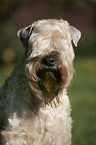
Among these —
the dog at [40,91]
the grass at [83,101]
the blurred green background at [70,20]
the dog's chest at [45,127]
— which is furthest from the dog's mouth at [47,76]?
the blurred green background at [70,20]

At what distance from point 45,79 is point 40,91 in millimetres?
200

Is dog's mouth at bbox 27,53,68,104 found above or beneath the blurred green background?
above

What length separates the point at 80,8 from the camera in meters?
17.2

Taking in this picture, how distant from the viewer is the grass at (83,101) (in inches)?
248

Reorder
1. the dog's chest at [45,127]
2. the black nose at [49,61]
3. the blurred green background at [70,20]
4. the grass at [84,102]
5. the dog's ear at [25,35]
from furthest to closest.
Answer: the blurred green background at [70,20], the grass at [84,102], the dog's ear at [25,35], the dog's chest at [45,127], the black nose at [49,61]

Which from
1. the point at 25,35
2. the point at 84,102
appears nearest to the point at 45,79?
the point at 25,35

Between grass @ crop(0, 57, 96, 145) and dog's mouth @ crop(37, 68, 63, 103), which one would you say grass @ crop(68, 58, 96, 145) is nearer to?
grass @ crop(0, 57, 96, 145)

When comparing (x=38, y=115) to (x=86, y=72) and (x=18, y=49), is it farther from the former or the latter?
(x=18, y=49)

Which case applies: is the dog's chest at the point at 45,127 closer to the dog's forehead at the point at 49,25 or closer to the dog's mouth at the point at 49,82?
the dog's mouth at the point at 49,82

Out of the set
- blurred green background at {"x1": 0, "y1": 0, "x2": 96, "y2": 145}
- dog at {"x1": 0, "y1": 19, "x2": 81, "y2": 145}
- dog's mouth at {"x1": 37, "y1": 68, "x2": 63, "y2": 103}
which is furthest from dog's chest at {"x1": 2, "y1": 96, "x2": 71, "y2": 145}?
blurred green background at {"x1": 0, "y1": 0, "x2": 96, "y2": 145}

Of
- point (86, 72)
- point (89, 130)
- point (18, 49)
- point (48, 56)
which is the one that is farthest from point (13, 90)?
point (18, 49)

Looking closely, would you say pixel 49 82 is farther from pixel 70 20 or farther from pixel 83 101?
pixel 70 20

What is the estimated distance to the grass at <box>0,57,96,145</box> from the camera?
6.30 metres

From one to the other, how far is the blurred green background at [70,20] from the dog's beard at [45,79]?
533cm
